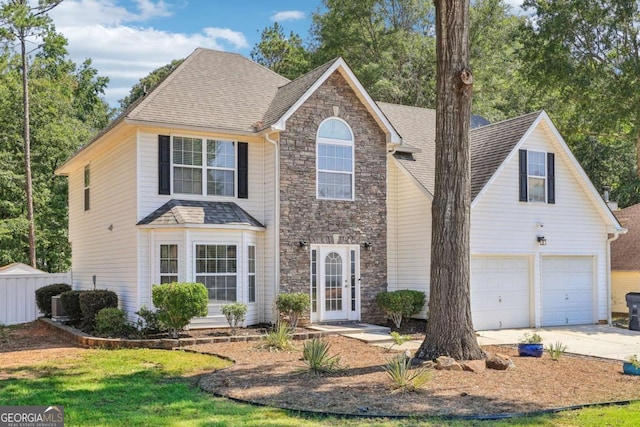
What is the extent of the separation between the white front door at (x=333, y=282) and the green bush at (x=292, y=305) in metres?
1.17

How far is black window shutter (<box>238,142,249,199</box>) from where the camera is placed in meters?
17.0

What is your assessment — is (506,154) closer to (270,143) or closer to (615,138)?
(270,143)

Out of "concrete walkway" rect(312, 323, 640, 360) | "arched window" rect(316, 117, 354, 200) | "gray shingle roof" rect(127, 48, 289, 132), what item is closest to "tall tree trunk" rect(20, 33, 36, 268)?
"gray shingle roof" rect(127, 48, 289, 132)

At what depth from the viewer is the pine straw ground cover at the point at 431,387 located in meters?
8.39

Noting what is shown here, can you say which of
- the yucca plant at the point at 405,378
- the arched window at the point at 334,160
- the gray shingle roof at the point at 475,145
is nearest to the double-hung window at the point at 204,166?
the arched window at the point at 334,160

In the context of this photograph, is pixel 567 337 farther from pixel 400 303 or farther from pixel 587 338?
pixel 400 303

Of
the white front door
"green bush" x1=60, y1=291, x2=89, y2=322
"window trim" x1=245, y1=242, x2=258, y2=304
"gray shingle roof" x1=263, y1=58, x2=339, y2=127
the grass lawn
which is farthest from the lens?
"green bush" x1=60, y1=291, x2=89, y2=322

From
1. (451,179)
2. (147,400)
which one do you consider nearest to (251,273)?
(451,179)

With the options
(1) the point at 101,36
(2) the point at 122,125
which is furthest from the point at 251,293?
(1) the point at 101,36

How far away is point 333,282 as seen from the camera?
17.3 metres

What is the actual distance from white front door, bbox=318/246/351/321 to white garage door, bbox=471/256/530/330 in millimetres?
3381

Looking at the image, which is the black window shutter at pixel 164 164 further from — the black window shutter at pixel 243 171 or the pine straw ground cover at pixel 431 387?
the pine straw ground cover at pixel 431 387

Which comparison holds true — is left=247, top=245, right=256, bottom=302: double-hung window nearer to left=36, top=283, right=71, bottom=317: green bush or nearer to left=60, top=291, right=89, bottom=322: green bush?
left=60, top=291, right=89, bottom=322: green bush

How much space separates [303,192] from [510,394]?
29.0 feet
